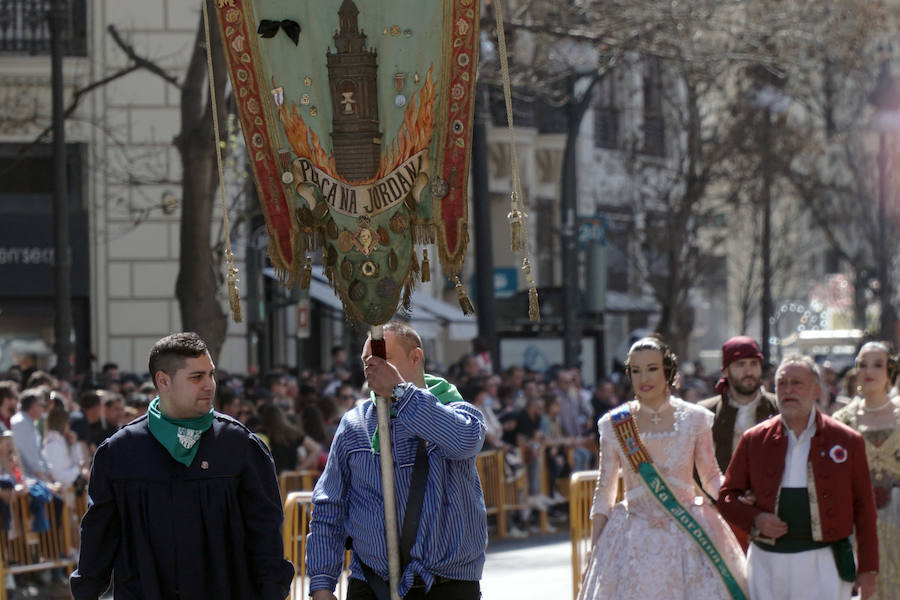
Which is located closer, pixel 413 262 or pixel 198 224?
pixel 413 262

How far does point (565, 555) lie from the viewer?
1689 cm

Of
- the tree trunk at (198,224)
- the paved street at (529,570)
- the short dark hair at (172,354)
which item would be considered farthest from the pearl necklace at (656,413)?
the tree trunk at (198,224)

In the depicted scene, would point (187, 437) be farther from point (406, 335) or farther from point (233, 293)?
point (406, 335)

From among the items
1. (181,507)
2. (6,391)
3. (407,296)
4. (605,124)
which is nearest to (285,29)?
(407,296)

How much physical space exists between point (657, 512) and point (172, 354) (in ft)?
11.0

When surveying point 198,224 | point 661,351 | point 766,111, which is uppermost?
point 766,111

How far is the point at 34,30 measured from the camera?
81.4 ft

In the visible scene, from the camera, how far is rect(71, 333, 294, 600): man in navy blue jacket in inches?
240

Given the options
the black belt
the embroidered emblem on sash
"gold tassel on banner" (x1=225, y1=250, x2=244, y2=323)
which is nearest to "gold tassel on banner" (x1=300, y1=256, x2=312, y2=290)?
"gold tassel on banner" (x1=225, y1=250, x2=244, y2=323)

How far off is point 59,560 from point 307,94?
294 inches

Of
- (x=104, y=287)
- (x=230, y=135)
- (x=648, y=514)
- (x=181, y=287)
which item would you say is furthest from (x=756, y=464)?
(x=104, y=287)

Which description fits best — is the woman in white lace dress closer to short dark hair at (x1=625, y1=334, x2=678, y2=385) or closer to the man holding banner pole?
short dark hair at (x1=625, y1=334, x2=678, y2=385)

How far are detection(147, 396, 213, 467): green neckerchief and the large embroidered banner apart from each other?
3.14ft

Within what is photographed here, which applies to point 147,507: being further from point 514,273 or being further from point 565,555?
point 514,273
